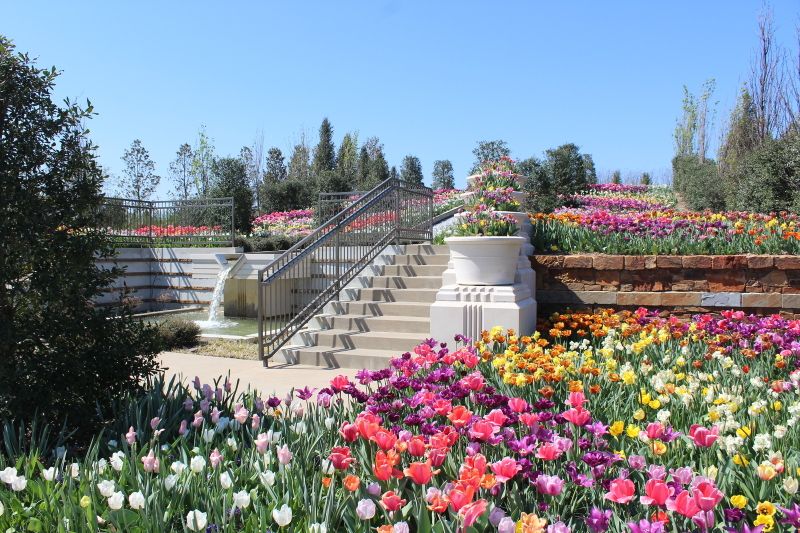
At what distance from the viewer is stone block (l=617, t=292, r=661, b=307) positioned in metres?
7.09

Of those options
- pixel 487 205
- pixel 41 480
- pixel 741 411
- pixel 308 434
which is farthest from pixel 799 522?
pixel 487 205

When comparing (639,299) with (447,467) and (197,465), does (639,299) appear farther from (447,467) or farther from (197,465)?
(197,465)


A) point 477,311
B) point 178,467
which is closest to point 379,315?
point 477,311

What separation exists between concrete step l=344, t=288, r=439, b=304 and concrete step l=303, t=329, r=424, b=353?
78 centimetres

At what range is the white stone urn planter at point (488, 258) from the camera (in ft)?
21.4

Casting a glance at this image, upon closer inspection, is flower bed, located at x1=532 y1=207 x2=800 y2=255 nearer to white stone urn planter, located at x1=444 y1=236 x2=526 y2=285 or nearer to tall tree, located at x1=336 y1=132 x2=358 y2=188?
white stone urn planter, located at x1=444 y1=236 x2=526 y2=285

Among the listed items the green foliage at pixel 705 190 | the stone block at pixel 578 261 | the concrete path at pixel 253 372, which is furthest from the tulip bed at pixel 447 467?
the green foliage at pixel 705 190

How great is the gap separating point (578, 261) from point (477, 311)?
68.7 inches

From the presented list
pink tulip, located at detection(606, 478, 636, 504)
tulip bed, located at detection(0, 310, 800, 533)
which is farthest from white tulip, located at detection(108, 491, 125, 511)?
pink tulip, located at detection(606, 478, 636, 504)

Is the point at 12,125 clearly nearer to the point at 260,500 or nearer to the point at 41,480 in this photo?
the point at 41,480

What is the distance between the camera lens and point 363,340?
720cm

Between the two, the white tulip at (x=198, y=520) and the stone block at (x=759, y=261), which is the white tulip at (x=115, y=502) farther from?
the stone block at (x=759, y=261)

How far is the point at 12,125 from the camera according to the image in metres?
3.38

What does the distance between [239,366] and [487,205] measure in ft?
11.6
